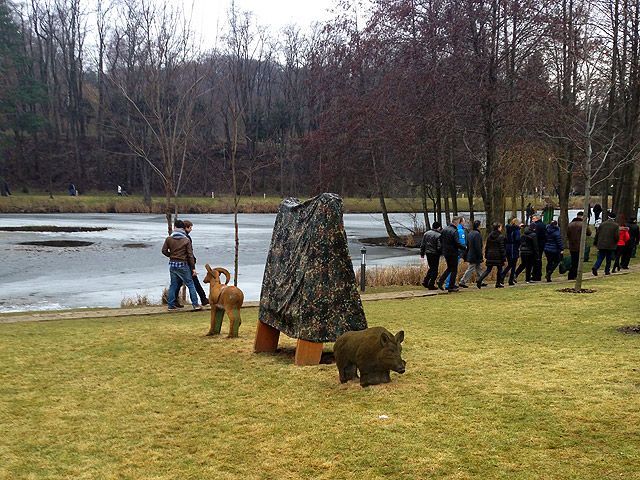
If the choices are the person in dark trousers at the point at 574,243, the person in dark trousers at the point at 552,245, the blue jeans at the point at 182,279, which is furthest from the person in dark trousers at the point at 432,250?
the blue jeans at the point at 182,279

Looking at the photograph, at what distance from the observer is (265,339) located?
9.48 metres

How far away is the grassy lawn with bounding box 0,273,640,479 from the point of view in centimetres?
541

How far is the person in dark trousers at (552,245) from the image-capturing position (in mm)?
17034

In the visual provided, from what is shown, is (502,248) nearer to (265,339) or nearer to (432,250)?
(432,250)

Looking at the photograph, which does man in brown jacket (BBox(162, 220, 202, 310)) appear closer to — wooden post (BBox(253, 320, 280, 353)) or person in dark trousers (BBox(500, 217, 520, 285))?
wooden post (BBox(253, 320, 280, 353))

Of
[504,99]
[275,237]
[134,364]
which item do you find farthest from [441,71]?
[134,364]

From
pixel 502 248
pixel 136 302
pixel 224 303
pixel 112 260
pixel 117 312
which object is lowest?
pixel 136 302

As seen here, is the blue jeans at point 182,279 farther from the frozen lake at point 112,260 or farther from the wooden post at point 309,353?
the wooden post at point 309,353

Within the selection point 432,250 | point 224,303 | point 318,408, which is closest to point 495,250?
point 432,250

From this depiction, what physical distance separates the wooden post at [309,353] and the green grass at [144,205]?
40822 mm

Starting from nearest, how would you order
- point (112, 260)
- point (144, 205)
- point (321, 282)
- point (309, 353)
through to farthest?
point (321, 282) → point (309, 353) → point (112, 260) → point (144, 205)

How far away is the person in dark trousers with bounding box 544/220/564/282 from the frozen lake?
7.66 meters

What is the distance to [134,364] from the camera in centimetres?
891

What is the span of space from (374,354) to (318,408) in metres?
0.93
